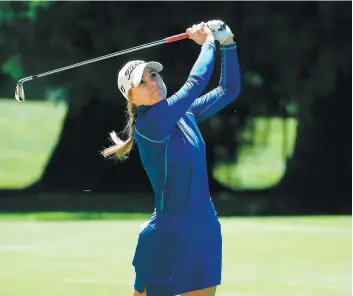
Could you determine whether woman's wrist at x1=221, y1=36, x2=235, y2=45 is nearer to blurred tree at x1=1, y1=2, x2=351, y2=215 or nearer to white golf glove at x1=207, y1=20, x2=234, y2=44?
white golf glove at x1=207, y1=20, x2=234, y2=44

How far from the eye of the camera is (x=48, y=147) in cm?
1568

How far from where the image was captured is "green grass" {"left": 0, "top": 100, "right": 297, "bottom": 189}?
47.5ft

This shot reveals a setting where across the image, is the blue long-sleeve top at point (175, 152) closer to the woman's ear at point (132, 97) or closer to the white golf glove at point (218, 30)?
the woman's ear at point (132, 97)

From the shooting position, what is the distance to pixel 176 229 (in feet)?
12.6

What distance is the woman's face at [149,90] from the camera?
3.90 meters

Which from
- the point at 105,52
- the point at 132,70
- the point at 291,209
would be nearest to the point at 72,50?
the point at 105,52

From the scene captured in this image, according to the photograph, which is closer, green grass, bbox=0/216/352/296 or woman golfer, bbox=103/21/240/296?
woman golfer, bbox=103/21/240/296

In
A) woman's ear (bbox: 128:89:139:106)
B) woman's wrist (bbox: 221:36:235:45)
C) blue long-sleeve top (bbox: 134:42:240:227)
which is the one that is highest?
woman's wrist (bbox: 221:36:235:45)

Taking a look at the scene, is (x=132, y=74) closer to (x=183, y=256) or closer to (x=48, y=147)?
(x=183, y=256)

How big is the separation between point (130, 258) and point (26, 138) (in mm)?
7315

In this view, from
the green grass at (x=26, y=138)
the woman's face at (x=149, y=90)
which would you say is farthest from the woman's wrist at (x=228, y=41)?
the green grass at (x=26, y=138)

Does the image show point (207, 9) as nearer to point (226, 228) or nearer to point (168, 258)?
point (226, 228)

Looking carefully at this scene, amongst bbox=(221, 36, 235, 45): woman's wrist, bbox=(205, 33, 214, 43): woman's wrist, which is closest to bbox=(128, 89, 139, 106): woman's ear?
bbox=(205, 33, 214, 43): woman's wrist

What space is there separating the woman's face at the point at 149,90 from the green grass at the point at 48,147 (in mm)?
10188
